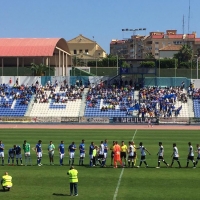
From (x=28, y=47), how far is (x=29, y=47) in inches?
8.8

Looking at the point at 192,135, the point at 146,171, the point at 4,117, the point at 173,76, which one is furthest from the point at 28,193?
the point at 173,76

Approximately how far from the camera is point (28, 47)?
93938 millimetres

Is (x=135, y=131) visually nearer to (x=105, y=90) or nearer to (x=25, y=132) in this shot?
(x=25, y=132)

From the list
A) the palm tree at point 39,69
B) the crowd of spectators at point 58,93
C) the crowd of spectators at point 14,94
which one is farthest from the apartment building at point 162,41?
the crowd of spectators at point 14,94

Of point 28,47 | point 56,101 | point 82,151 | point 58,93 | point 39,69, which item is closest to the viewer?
point 82,151

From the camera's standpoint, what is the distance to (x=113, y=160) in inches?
1364

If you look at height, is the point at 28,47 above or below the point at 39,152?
above

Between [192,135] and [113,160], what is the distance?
69.7 feet

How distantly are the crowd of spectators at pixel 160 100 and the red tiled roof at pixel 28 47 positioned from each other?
19.7 metres

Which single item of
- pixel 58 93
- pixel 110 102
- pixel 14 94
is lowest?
pixel 110 102

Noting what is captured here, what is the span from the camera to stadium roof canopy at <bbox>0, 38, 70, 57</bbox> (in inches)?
3637

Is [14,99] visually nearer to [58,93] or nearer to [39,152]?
[58,93]

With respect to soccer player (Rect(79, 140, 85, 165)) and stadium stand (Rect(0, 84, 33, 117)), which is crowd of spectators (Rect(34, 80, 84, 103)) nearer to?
stadium stand (Rect(0, 84, 33, 117))

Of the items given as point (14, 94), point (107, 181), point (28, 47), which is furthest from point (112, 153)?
point (28, 47)
